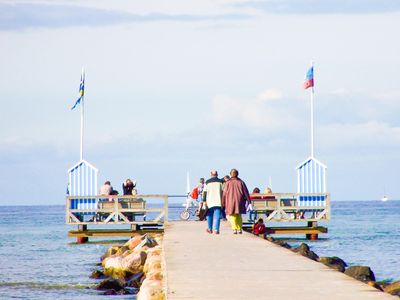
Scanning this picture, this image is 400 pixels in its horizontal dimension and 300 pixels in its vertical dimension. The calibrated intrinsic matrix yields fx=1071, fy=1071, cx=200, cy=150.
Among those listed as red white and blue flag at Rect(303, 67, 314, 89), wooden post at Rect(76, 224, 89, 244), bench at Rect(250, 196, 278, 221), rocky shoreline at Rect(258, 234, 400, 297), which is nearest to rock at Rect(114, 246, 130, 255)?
rocky shoreline at Rect(258, 234, 400, 297)

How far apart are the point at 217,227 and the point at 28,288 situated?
4.99 m

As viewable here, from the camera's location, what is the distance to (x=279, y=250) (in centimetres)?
2156

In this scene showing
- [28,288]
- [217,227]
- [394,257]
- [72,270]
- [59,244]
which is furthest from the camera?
[59,244]

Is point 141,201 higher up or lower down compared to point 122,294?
higher up

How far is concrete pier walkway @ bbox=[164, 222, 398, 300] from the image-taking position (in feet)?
45.2

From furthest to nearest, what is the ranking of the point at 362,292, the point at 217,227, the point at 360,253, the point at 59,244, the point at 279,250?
the point at 59,244
the point at 360,253
the point at 217,227
the point at 279,250
the point at 362,292

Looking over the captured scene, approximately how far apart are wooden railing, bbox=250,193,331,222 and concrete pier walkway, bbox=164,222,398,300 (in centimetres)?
1321

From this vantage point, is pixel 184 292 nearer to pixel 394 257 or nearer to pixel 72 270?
pixel 72 270

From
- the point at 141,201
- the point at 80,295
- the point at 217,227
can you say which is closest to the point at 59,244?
the point at 141,201

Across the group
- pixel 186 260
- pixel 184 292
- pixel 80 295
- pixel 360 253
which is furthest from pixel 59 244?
pixel 184 292

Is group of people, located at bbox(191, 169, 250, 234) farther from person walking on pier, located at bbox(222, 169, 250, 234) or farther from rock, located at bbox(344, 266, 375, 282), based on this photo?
rock, located at bbox(344, 266, 375, 282)

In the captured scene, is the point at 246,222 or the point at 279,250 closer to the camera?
the point at 279,250

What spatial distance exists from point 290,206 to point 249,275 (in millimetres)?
21214

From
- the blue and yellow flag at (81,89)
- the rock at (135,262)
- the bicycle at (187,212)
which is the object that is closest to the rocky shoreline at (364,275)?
the rock at (135,262)
